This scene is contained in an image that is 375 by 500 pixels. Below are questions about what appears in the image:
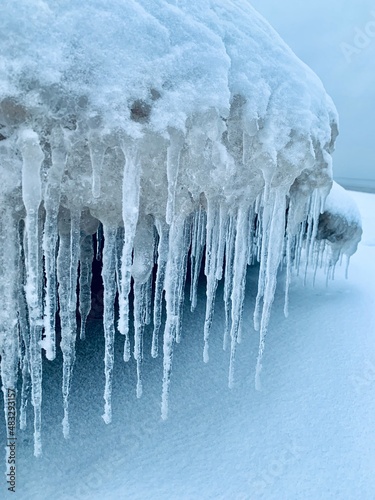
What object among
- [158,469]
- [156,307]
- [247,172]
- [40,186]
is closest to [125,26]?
[40,186]

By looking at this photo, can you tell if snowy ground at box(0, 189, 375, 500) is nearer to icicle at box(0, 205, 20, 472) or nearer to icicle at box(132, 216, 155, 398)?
icicle at box(0, 205, 20, 472)

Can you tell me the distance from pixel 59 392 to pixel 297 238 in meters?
2.48

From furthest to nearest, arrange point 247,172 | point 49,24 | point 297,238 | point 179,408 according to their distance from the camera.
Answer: point 297,238 < point 179,408 < point 247,172 < point 49,24

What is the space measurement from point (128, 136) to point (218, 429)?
1.55 metres

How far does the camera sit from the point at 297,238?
371 cm

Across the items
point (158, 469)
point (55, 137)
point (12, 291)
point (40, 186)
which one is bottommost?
point (158, 469)

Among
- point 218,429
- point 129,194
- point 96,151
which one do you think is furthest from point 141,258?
point 218,429

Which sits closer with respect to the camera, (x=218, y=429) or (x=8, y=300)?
(x=8, y=300)

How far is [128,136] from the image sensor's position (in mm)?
1291

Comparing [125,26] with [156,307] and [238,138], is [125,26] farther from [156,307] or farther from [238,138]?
[156,307]

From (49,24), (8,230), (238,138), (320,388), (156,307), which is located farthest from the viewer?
(320,388)

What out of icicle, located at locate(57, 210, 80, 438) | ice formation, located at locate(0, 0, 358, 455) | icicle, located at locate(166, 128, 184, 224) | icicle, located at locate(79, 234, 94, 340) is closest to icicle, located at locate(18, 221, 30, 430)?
ice formation, located at locate(0, 0, 358, 455)

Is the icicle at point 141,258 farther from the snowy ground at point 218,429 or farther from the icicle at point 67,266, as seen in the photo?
the snowy ground at point 218,429

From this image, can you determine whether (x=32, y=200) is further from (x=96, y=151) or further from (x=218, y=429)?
(x=218, y=429)
